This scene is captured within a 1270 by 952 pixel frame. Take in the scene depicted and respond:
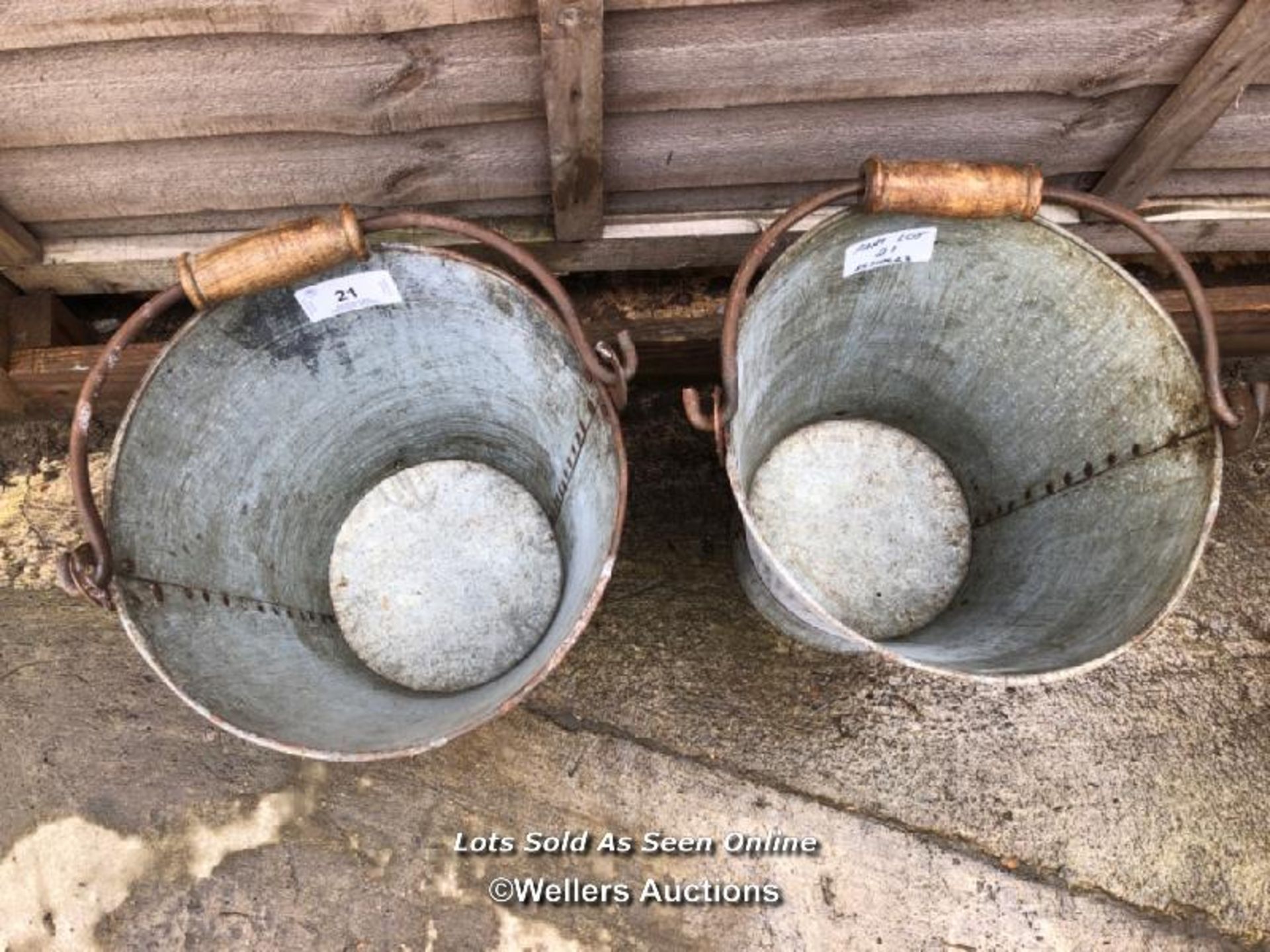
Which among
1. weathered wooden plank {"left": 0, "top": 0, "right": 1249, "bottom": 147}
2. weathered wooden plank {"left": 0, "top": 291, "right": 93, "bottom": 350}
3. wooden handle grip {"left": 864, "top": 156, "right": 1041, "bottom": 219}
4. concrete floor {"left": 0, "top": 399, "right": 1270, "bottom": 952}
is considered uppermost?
weathered wooden plank {"left": 0, "top": 0, "right": 1249, "bottom": 147}

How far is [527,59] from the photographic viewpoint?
1405mm

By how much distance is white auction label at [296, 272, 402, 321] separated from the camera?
1.46 m

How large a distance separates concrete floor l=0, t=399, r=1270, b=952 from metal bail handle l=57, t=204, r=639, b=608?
656 millimetres

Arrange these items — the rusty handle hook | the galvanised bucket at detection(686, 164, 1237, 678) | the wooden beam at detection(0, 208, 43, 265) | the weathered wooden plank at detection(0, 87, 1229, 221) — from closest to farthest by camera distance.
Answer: the rusty handle hook, the galvanised bucket at detection(686, 164, 1237, 678), the weathered wooden plank at detection(0, 87, 1229, 221), the wooden beam at detection(0, 208, 43, 265)

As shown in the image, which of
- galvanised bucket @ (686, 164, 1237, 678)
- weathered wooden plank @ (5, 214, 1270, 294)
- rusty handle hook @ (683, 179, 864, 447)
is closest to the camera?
rusty handle hook @ (683, 179, 864, 447)

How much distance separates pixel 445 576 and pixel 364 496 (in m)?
0.25

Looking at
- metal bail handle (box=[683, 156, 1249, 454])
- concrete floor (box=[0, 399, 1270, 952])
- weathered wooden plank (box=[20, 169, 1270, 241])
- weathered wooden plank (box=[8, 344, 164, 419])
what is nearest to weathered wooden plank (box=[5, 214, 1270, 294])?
weathered wooden plank (box=[20, 169, 1270, 241])

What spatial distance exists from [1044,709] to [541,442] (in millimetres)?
1093

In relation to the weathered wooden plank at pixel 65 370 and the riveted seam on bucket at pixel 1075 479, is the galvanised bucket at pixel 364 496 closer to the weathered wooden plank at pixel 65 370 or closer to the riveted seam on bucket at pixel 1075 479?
the weathered wooden plank at pixel 65 370

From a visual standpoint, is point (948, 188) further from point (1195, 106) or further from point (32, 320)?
point (32, 320)

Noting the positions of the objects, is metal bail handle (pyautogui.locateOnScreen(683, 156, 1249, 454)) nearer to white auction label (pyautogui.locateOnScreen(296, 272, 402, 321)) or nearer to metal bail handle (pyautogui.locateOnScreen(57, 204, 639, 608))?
metal bail handle (pyautogui.locateOnScreen(57, 204, 639, 608))

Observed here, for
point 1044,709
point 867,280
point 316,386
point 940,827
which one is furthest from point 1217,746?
point 316,386

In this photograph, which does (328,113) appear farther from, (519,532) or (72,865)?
(72,865)

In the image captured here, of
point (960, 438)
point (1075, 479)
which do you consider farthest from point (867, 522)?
point (1075, 479)
